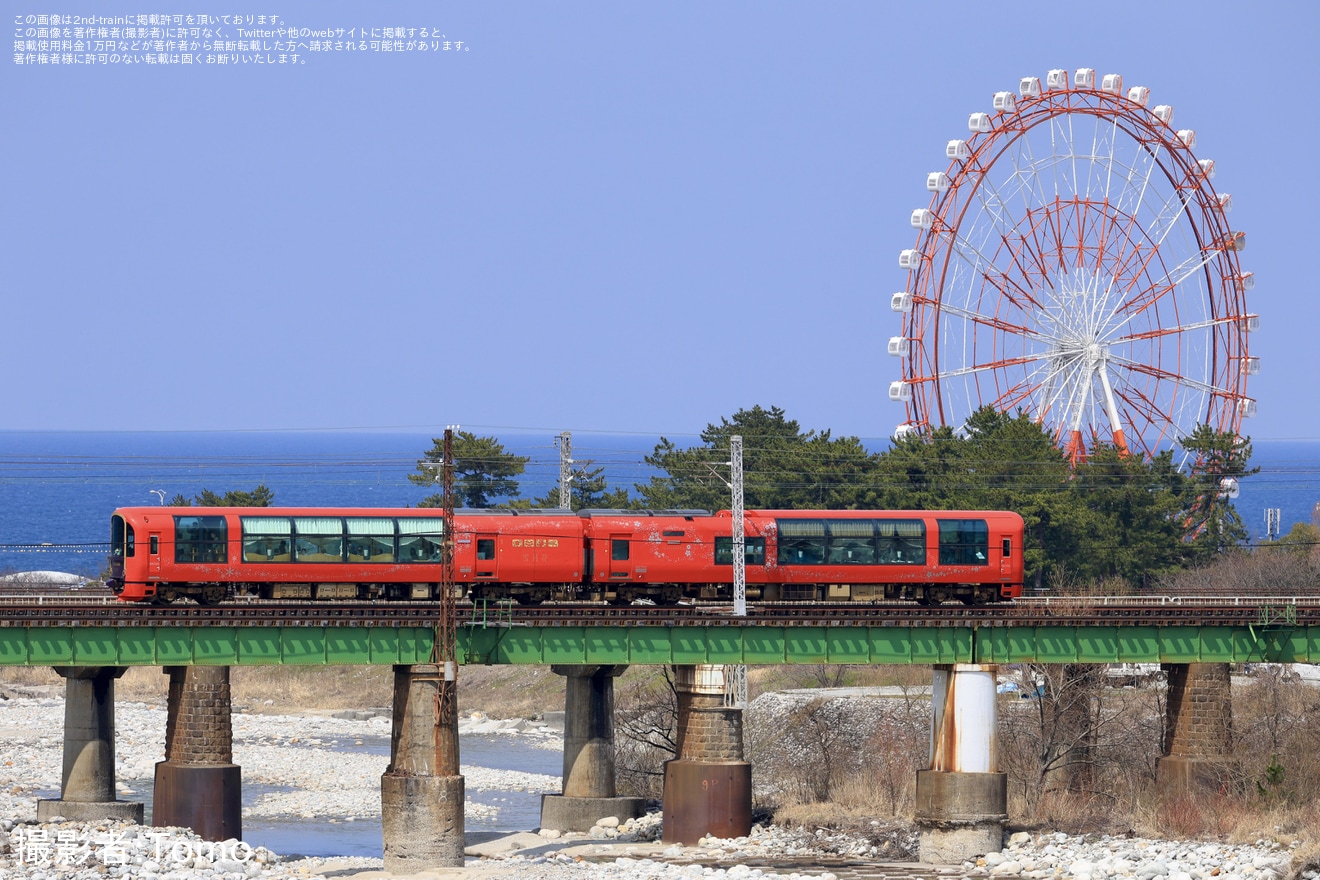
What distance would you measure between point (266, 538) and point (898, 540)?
21274 millimetres

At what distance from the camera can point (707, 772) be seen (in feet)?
201

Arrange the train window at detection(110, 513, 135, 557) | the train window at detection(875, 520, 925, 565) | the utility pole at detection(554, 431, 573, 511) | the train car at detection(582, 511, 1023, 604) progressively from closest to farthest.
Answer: the train window at detection(110, 513, 135, 557), the train car at detection(582, 511, 1023, 604), the train window at detection(875, 520, 925, 565), the utility pole at detection(554, 431, 573, 511)

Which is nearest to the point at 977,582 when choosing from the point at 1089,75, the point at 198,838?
the point at 198,838

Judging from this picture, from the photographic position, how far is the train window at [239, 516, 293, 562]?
198 feet

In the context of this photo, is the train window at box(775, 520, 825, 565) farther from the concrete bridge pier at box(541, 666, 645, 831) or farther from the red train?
the concrete bridge pier at box(541, 666, 645, 831)

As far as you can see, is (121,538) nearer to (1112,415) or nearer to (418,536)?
(418,536)

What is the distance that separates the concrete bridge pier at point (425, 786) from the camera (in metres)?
54.4

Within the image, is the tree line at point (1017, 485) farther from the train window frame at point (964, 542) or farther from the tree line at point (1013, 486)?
the train window frame at point (964, 542)

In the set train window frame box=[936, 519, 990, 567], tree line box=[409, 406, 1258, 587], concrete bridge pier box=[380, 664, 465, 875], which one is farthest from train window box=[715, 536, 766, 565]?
tree line box=[409, 406, 1258, 587]

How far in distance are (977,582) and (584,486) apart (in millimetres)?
55273

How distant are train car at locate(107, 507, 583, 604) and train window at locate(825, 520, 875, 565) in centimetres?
879

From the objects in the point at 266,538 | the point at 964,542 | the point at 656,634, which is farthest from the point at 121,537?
the point at 964,542

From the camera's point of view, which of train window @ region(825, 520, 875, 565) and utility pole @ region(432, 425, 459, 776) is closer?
utility pole @ region(432, 425, 459, 776)

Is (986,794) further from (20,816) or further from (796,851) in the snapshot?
(20,816)
